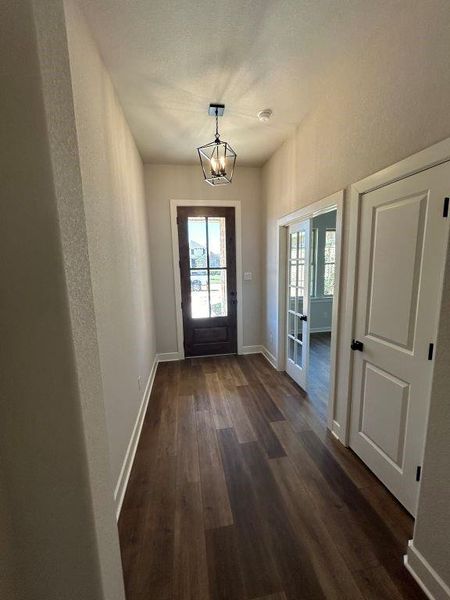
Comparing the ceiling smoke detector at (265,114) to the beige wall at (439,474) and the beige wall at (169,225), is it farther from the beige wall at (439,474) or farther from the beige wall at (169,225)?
the beige wall at (439,474)

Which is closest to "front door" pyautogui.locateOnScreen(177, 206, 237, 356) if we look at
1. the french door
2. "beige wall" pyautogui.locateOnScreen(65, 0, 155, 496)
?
the french door

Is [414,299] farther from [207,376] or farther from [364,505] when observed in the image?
[207,376]

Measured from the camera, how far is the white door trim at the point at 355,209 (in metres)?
1.27

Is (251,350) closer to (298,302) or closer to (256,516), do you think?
(298,302)

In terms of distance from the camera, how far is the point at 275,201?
336cm

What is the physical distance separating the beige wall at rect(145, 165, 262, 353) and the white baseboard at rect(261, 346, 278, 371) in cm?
39

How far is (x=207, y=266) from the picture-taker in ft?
12.8

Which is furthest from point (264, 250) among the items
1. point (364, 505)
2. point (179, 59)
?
point (364, 505)

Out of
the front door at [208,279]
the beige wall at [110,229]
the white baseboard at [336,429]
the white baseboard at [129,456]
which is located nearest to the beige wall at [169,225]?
the front door at [208,279]

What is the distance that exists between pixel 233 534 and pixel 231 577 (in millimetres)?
196

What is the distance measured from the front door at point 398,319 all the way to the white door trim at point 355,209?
0.04 m

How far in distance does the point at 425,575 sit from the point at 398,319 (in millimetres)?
1221

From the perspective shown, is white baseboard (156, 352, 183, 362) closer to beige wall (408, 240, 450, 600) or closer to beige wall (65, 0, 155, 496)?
beige wall (65, 0, 155, 496)

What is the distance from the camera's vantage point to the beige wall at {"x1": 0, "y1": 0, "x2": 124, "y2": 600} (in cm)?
55
